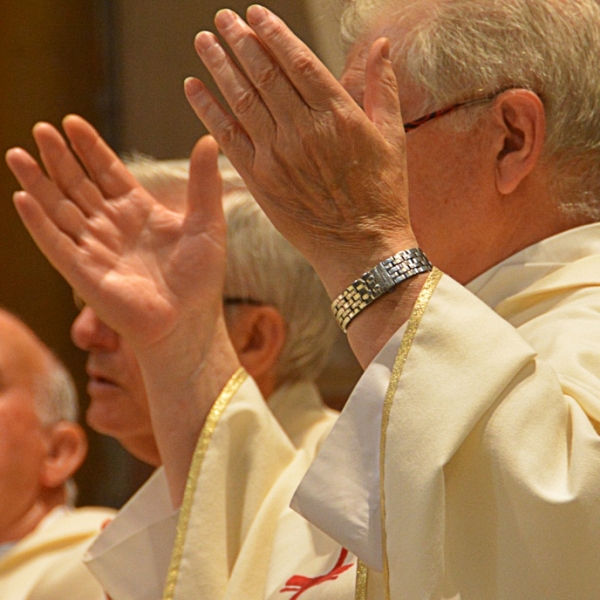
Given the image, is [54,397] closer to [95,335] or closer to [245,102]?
[95,335]

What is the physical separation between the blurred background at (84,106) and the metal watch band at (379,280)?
6.04 feet

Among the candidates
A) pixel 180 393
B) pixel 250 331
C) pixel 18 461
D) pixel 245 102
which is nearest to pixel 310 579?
pixel 180 393

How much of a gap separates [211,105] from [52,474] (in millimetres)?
1760

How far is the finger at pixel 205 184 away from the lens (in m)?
2.13

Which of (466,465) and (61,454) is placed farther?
(61,454)

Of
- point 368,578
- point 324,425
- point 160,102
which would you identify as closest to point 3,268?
point 160,102

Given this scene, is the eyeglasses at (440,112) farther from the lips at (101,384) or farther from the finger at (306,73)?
the lips at (101,384)

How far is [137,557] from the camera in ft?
6.77

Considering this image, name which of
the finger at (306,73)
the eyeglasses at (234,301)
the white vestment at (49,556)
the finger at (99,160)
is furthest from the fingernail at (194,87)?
the white vestment at (49,556)

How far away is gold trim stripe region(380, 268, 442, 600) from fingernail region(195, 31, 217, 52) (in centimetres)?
51

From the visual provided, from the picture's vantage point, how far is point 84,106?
13.8 ft

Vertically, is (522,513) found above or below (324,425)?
above

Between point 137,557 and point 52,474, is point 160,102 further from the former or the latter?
point 137,557

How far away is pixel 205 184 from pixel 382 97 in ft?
2.25
